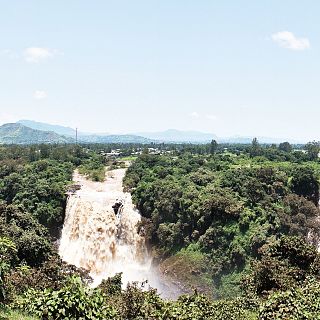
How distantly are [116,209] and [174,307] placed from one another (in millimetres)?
30971

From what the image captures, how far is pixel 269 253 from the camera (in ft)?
82.6

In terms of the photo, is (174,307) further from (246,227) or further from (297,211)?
(297,211)

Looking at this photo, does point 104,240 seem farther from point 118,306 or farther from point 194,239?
point 118,306

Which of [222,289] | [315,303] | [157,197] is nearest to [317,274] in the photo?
[315,303]

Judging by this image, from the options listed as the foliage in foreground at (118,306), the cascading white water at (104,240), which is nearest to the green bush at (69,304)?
the foliage in foreground at (118,306)

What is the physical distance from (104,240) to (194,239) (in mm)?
9140

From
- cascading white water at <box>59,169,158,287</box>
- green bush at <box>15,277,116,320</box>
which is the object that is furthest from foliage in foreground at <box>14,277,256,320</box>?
cascading white water at <box>59,169,158,287</box>

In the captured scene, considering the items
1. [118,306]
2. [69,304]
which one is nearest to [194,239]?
[118,306]

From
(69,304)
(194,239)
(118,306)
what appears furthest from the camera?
(194,239)

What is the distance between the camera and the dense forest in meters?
16.0

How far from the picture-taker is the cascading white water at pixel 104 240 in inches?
1660

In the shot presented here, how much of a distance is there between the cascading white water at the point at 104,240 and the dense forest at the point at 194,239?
147cm

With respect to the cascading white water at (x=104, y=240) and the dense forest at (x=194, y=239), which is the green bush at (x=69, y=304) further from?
the cascading white water at (x=104, y=240)

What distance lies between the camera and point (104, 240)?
43.7 meters
